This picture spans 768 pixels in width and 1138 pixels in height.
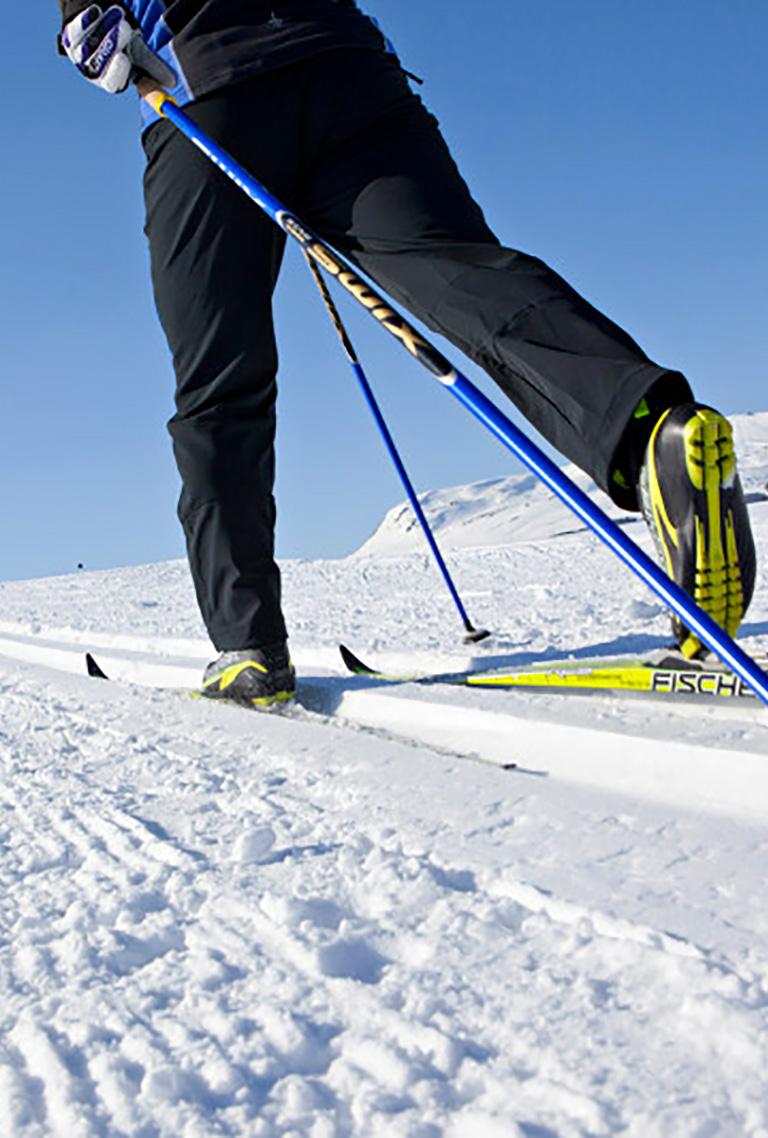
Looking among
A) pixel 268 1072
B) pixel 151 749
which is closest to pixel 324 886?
pixel 268 1072

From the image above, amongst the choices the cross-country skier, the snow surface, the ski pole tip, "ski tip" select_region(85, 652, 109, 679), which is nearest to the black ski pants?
the cross-country skier

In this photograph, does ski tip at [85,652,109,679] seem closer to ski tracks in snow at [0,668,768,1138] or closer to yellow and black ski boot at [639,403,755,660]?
ski tracks in snow at [0,668,768,1138]

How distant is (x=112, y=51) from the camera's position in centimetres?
234

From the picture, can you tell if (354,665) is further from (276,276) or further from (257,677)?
(276,276)

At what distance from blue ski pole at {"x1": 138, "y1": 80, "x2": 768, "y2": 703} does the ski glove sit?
0.24 feet

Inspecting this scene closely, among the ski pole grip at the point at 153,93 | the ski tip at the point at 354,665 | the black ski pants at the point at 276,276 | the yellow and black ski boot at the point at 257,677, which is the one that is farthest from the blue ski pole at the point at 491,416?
the ski tip at the point at 354,665

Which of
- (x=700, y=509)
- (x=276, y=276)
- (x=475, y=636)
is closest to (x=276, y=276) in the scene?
(x=276, y=276)

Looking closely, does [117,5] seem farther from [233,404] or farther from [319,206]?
[233,404]

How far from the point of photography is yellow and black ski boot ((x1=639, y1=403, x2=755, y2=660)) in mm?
1609

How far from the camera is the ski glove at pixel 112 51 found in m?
2.34

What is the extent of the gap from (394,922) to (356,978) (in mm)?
117

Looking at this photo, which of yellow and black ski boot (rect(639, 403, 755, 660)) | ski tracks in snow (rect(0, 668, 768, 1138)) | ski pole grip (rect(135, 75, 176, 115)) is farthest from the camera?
→ ski pole grip (rect(135, 75, 176, 115))

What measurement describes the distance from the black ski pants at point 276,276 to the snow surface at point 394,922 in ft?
1.72

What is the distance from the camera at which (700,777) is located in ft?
4.91
